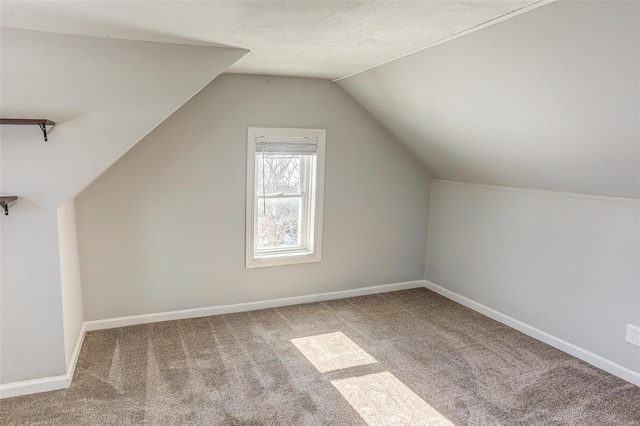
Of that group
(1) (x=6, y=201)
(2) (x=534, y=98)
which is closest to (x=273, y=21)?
(2) (x=534, y=98)

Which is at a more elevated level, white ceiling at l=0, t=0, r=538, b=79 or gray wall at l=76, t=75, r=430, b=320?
white ceiling at l=0, t=0, r=538, b=79

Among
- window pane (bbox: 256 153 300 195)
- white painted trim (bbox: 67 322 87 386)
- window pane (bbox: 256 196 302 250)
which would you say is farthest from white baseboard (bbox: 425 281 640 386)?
white painted trim (bbox: 67 322 87 386)

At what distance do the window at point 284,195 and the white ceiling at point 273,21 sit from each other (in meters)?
1.13

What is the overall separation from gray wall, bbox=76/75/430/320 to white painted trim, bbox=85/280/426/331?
0.05m

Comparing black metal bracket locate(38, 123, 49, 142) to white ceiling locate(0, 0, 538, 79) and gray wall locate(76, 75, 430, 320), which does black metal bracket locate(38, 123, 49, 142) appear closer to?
white ceiling locate(0, 0, 538, 79)

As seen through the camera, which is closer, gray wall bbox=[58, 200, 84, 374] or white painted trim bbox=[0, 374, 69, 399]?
white painted trim bbox=[0, 374, 69, 399]

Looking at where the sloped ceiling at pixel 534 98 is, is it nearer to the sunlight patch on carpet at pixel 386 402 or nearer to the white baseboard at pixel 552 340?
the white baseboard at pixel 552 340

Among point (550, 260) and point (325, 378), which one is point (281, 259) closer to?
point (325, 378)

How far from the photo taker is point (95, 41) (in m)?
2.34

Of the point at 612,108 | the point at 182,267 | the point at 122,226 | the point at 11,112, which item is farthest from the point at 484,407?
the point at 11,112

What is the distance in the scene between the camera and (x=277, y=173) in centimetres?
394

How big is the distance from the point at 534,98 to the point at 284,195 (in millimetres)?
2233

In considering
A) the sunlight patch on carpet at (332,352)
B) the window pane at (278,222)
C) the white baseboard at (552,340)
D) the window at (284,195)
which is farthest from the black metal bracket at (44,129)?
the white baseboard at (552,340)

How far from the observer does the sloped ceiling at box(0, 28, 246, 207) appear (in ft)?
7.39
